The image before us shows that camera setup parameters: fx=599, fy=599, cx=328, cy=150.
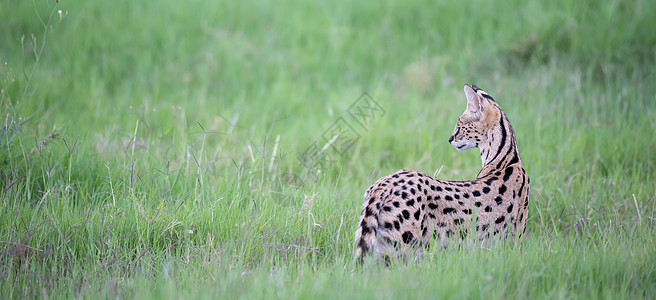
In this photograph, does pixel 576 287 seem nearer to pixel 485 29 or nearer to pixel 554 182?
pixel 554 182

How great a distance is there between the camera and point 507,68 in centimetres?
972

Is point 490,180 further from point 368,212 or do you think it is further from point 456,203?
point 368,212

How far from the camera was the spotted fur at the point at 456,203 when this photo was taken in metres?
4.13

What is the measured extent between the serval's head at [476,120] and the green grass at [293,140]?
1.13 ft

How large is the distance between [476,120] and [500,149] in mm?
329

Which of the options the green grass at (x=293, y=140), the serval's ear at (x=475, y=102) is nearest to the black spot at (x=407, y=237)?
the green grass at (x=293, y=140)

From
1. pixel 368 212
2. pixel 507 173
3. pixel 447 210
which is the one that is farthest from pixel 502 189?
pixel 368 212

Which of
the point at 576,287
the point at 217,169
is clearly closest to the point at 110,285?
the point at 217,169

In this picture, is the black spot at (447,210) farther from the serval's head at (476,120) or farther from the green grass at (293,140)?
the serval's head at (476,120)

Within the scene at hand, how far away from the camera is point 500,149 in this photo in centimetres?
505

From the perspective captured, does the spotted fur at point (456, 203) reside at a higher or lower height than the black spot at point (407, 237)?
higher

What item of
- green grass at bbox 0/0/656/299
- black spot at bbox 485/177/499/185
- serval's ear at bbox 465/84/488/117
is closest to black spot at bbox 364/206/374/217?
green grass at bbox 0/0/656/299

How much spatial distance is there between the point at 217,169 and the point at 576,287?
3657mm

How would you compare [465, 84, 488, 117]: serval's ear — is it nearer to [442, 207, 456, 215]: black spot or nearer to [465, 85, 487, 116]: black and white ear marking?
[465, 85, 487, 116]: black and white ear marking
